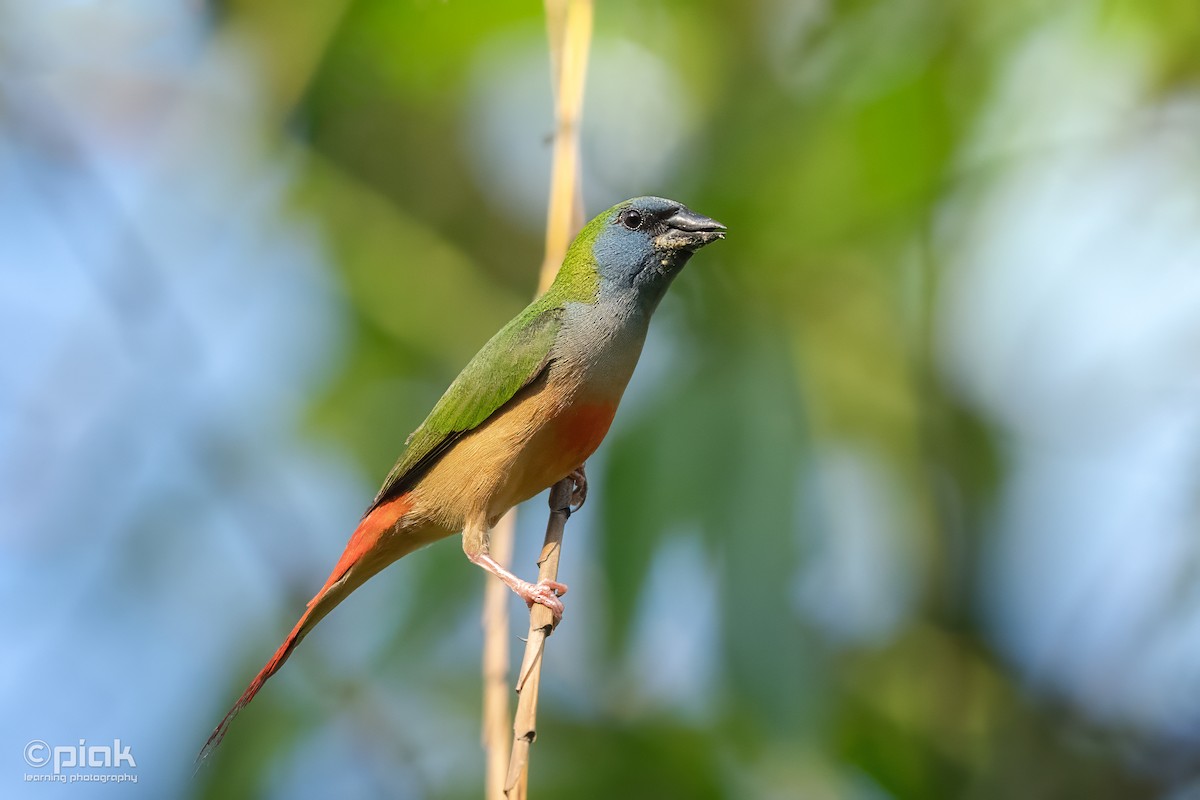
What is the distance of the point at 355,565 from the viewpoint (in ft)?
12.2

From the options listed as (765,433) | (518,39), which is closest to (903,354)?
(765,433)

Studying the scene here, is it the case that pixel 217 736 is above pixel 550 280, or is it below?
below

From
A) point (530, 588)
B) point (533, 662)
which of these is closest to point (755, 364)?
point (530, 588)

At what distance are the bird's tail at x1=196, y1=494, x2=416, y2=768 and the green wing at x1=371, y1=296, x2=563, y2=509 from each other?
0.07m

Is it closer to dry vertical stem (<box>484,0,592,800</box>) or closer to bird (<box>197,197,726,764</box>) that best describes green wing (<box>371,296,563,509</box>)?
bird (<box>197,197,726,764</box>)

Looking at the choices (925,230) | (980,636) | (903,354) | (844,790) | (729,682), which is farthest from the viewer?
(980,636)

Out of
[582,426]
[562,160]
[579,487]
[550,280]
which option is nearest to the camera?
[562,160]

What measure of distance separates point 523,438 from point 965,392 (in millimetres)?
1633

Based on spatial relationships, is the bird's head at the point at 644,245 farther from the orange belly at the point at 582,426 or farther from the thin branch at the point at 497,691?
the thin branch at the point at 497,691

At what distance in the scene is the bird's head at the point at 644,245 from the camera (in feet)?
11.8

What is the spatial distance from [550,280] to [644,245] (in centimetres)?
46

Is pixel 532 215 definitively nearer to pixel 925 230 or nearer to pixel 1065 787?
pixel 925 230

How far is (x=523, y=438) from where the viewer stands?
11.9 feet

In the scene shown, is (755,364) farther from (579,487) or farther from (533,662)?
(533,662)
